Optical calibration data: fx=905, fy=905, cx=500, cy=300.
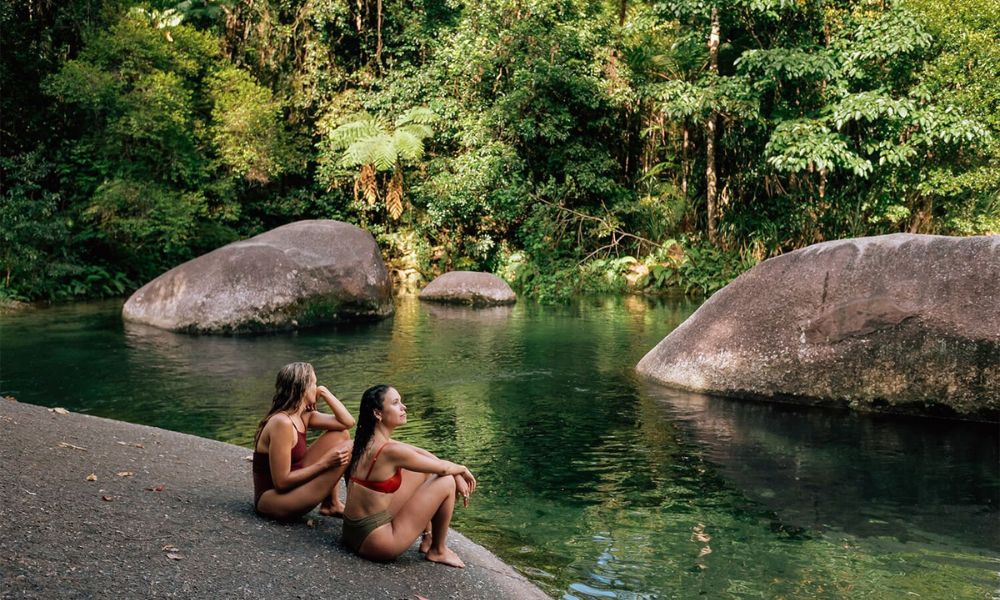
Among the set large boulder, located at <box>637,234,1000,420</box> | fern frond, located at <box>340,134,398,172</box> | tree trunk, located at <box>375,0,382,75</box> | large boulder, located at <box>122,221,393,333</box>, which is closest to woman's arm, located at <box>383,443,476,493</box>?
large boulder, located at <box>637,234,1000,420</box>

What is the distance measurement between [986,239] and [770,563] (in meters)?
6.00

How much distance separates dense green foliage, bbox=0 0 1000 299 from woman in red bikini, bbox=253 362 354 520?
1570 cm

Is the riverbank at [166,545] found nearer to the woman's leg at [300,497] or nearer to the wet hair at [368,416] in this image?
the woman's leg at [300,497]

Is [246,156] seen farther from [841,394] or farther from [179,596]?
[179,596]

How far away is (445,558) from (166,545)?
143 cm

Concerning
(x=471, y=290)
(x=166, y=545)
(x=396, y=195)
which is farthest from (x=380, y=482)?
(x=396, y=195)

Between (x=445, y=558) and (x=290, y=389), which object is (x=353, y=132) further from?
(x=445, y=558)

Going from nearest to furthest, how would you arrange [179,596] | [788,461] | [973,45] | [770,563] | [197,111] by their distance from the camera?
[179,596]
[770,563]
[788,461]
[973,45]
[197,111]

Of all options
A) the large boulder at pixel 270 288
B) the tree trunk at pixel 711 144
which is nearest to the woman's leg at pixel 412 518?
the large boulder at pixel 270 288

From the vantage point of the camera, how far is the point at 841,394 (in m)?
9.77

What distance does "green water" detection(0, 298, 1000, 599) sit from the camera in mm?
5566

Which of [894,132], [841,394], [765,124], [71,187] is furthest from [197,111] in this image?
[841,394]

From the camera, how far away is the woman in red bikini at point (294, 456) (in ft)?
16.6

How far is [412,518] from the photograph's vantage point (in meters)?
4.71
